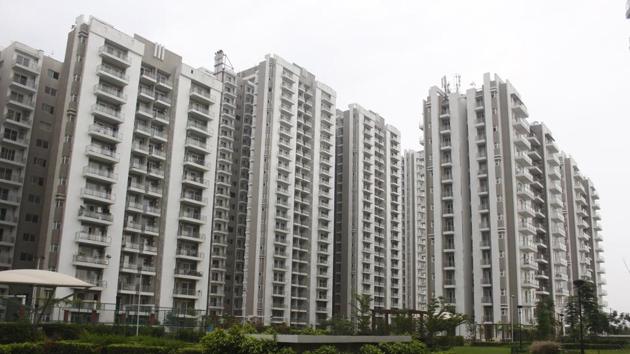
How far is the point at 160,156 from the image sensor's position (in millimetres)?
75875

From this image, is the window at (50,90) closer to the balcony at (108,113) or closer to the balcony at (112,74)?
the balcony at (112,74)

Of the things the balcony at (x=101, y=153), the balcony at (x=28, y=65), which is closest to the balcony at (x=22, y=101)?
the balcony at (x=28, y=65)

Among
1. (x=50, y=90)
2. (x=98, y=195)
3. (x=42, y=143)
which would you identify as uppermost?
(x=50, y=90)

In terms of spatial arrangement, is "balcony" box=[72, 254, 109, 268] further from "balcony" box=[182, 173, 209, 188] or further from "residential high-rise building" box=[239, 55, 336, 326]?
"residential high-rise building" box=[239, 55, 336, 326]

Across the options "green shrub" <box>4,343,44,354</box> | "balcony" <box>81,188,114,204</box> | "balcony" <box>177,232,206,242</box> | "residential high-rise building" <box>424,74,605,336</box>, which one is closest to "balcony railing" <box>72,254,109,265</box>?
"balcony" <box>81,188,114,204</box>

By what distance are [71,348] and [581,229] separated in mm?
118836

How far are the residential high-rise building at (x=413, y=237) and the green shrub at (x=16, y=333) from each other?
115007 mm

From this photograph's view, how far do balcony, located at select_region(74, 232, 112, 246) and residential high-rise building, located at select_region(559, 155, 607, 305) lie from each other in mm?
80797

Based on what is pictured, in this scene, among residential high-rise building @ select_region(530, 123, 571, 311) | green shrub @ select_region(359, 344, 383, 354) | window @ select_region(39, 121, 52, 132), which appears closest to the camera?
green shrub @ select_region(359, 344, 383, 354)

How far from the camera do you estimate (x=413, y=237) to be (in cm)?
14238

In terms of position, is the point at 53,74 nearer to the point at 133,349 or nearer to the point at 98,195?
the point at 98,195

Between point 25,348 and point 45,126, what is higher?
point 45,126

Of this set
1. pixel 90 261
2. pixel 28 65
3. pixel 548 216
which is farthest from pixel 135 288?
pixel 548 216

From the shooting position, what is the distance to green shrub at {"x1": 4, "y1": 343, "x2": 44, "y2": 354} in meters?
25.0
